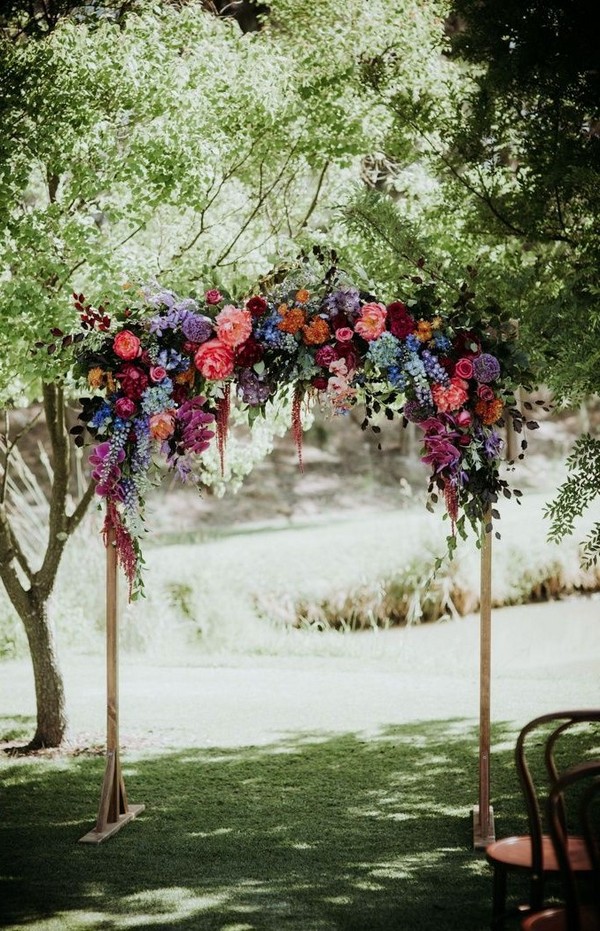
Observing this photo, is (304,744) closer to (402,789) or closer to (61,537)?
(402,789)

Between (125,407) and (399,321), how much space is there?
4.19 ft

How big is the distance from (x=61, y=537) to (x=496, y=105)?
359cm

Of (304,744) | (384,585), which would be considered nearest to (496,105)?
(304,744)

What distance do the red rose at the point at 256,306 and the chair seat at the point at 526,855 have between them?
2453 millimetres

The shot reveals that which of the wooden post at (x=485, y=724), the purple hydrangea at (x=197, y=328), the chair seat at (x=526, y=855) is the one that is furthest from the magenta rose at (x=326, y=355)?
the chair seat at (x=526, y=855)

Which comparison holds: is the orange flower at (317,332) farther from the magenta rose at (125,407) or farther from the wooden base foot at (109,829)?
the wooden base foot at (109,829)

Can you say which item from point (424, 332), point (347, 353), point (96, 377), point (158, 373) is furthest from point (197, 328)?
point (424, 332)

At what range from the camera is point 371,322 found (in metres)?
4.43

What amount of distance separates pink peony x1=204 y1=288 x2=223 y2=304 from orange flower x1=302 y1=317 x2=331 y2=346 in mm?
448

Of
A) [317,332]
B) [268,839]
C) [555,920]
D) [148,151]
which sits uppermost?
[148,151]

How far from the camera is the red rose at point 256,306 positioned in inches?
181

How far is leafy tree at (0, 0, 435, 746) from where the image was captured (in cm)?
530

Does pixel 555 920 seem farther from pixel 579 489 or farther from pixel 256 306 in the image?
pixel 256 306

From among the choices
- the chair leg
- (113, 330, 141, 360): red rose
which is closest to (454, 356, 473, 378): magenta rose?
(113, 330, 141, 360): red rose
